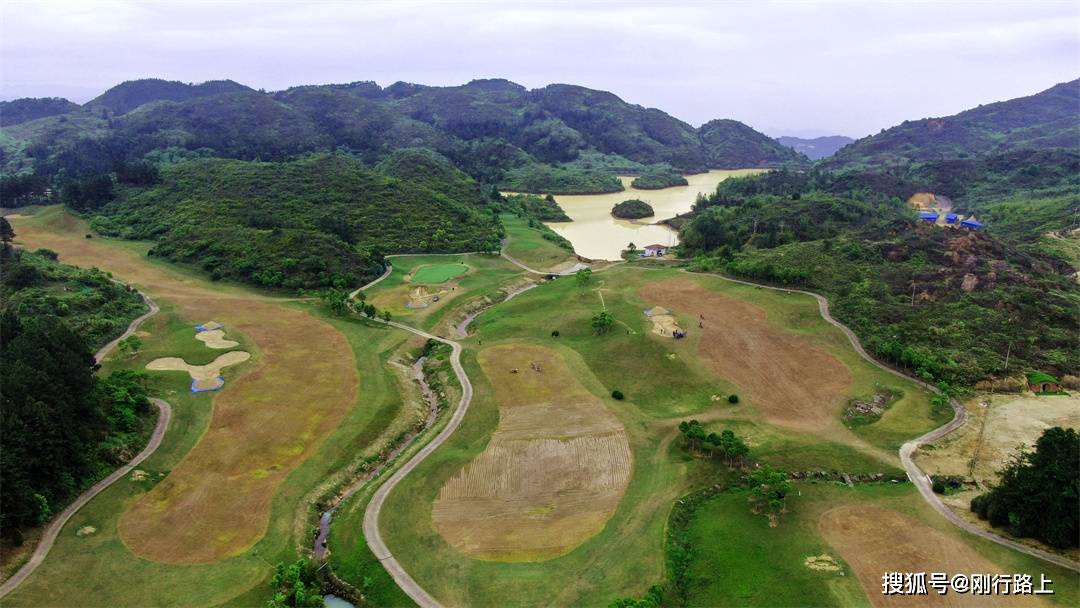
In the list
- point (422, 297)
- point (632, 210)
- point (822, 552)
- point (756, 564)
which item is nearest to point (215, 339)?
point (422, 297)

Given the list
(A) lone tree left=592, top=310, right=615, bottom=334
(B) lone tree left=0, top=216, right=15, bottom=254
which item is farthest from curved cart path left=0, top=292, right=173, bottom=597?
(A) lone tree left=592, top=310, right=615, bottom=334

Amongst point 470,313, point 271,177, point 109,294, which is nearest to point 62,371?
point 109,294

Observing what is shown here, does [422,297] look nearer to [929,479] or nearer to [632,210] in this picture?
[929,479]

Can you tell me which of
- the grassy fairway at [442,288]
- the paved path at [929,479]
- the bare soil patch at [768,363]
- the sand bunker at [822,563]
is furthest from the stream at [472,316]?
the sand bunker at [822,563]

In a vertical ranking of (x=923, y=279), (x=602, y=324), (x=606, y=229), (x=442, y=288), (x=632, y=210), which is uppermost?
(x=632, y=210)

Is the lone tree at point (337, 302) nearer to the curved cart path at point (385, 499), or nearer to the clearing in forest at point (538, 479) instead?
the curved cart path at point (385, 499)

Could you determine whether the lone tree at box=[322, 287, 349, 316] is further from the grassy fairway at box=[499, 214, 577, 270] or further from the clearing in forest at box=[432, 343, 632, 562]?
the grassy fairway at box=[499, 214, 577, 270]
